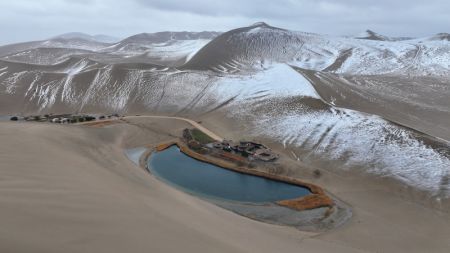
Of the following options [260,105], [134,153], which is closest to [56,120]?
[134,153]

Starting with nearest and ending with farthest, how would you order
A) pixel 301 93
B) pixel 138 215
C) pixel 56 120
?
pixel 138 215 < pixel 56 120 < pixel 301 93

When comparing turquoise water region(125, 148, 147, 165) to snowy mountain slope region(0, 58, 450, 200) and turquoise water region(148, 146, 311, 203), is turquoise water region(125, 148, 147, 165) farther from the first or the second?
A: snowy mountain slope region(0, 58, 450, 200)

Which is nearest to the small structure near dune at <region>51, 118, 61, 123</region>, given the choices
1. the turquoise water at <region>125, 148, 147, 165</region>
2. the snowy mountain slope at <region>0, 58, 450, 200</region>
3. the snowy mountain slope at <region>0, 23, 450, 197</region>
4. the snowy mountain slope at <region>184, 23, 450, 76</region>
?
the snowy mountain slope at <region>0, 23, 450, 197</region>

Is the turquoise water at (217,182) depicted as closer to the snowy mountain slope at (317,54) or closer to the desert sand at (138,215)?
the desert sand at (138,215)

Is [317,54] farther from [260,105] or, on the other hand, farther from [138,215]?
[138,215]

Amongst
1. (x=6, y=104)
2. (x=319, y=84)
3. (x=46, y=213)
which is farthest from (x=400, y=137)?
(x=6, y=104)

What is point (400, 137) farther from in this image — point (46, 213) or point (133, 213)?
point (46, 213)

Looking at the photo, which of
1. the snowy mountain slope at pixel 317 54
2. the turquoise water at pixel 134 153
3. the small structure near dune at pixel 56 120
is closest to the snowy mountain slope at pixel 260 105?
the small structure near dune at pixel 56 120
